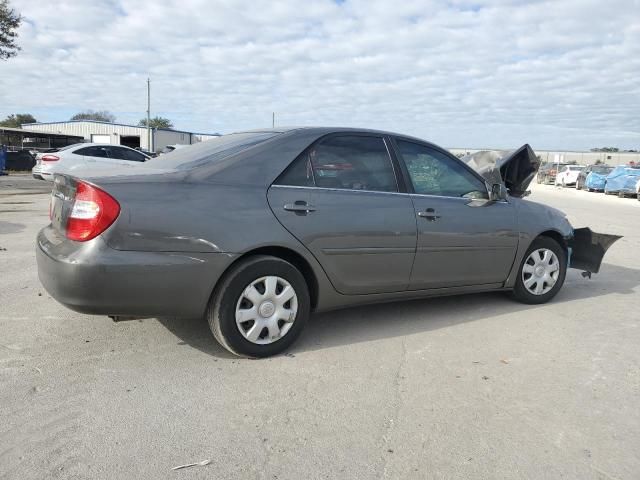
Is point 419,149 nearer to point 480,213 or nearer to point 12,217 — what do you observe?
point 480,213

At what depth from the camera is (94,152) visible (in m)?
17.1

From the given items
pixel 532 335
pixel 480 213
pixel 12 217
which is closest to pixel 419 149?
pixel 480 213

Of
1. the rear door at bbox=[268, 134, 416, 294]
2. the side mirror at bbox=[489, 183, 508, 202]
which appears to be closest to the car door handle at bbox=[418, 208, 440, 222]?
the rear door at bbox=[268, 134, 416, 294]

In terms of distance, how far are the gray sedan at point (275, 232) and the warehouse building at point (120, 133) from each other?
48885 mm

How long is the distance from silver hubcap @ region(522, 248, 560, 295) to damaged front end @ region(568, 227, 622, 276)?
0.57 meters

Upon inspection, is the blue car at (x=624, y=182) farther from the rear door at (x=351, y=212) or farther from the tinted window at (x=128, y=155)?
the rear door at (x=351, y=212)

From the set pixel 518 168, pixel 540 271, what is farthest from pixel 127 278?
pixel 518 168

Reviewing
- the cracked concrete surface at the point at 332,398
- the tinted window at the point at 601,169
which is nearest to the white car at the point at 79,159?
the cracked concrete surface at the point at 332,398

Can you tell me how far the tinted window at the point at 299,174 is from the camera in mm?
3820

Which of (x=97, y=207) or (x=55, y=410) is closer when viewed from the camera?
(x=55, y=410)

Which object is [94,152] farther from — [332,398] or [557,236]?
[332,398]

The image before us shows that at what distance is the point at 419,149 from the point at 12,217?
864 centimetres

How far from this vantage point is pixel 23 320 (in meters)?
4.29

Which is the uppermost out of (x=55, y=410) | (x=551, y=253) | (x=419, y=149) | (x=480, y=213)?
(x=419, y=149)
